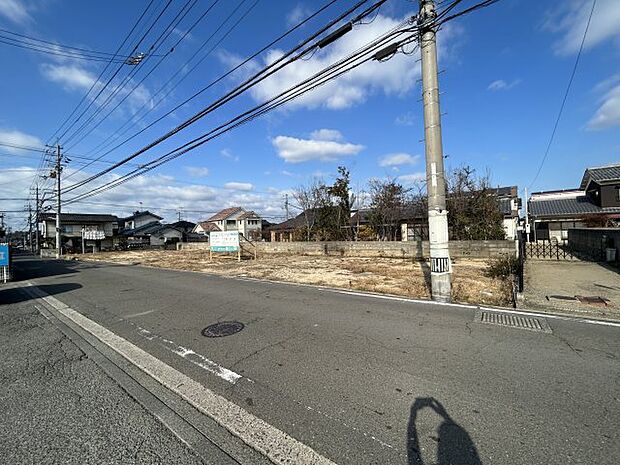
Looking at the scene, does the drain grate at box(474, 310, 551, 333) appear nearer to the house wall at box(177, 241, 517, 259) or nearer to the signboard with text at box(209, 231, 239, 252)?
the house wall at box(177, 241, 517, 259)

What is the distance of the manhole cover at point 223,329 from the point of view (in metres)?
4.70

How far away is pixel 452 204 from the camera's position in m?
17.8

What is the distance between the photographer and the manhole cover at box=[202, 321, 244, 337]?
185 inches

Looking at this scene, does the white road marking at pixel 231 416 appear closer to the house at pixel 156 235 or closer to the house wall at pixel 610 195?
the house wall at pixel 610 195

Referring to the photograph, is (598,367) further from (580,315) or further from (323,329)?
(323,329)

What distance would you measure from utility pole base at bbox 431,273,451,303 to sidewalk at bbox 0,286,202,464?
5.82 m

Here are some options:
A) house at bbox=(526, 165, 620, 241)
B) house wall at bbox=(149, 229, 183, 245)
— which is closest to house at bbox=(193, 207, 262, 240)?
house wall at bbox=(149, 229, 183, 245)

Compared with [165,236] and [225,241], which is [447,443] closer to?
[225,241]

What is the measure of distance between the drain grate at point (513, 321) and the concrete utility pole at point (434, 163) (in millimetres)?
1404

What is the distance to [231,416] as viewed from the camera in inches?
102

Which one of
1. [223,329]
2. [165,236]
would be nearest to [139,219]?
[165,236]

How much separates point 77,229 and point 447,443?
207 ft

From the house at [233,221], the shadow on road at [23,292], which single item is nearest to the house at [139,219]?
the house at [233,221]

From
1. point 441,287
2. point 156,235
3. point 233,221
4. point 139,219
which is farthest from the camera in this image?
point 139,219
